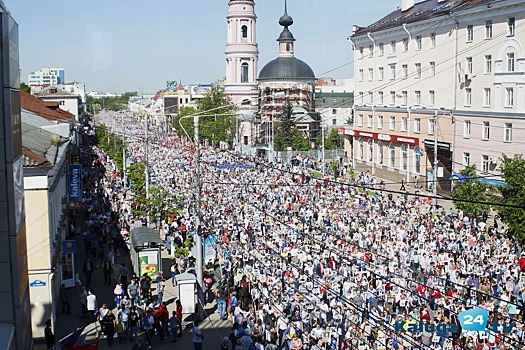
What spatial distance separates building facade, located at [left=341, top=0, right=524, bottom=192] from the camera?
39.7 m

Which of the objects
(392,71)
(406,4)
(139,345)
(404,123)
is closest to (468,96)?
(404,123)

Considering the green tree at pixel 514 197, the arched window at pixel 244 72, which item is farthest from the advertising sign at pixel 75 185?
the arched window at pixel 244 72

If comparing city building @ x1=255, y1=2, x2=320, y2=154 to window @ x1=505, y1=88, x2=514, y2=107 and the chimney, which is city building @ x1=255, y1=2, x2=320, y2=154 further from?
window @ x1=505, y1=88, x2=514, y2=107

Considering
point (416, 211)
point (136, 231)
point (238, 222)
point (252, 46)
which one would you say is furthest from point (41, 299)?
point (252, 46)

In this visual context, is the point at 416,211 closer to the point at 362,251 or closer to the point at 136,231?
the point at 362,251

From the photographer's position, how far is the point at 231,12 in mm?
103875

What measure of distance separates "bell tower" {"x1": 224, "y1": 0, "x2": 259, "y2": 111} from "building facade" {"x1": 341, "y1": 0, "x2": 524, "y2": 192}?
45.9 metres

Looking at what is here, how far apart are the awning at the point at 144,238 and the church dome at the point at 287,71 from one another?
6679cm

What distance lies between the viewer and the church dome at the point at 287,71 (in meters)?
91.1

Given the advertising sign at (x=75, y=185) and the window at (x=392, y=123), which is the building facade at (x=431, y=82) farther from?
the advertising sign at (x=75, y=185)

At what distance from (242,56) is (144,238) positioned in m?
82.7

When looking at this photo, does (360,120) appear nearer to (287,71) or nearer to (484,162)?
(484,162)

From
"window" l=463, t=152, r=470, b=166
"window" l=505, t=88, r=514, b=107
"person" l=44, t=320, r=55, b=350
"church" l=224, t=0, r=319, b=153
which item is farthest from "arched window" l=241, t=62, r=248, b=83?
"person" l=44, t=320, r=55, b=350

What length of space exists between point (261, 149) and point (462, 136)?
36.4 meters
